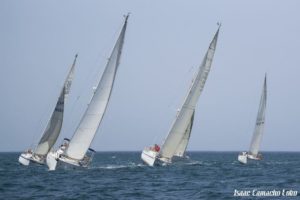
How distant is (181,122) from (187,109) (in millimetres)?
1519

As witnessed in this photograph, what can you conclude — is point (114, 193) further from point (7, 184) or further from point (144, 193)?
point (7, 184)

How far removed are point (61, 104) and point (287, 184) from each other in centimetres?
2918

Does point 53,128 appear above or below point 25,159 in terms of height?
above

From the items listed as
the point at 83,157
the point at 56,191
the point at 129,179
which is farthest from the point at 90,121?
the point at 56,191

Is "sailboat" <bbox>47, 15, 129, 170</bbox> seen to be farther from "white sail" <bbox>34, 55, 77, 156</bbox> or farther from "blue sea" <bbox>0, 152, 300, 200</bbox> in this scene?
"white sail" <bbox>34, 55, 77, 156</bbox>

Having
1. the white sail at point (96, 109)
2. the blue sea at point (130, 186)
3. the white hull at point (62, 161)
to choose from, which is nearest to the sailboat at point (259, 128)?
the blue sea at point (130, 186)

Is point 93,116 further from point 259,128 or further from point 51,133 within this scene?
point 259,128

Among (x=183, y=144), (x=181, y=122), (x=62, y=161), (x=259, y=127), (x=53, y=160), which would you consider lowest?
(x=53, y=160)

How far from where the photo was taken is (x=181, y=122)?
196ft

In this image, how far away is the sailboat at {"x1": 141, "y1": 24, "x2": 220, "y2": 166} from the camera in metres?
59.0

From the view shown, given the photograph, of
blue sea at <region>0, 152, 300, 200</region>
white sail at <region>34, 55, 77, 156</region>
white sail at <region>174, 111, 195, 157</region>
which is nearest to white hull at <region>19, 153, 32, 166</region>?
white sail at <region>34, 55, 77, 156</region>

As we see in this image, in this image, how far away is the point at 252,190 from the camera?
35.2m

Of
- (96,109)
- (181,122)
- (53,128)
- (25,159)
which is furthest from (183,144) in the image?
(96,109)

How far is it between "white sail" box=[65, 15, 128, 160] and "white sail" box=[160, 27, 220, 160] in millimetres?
12728
